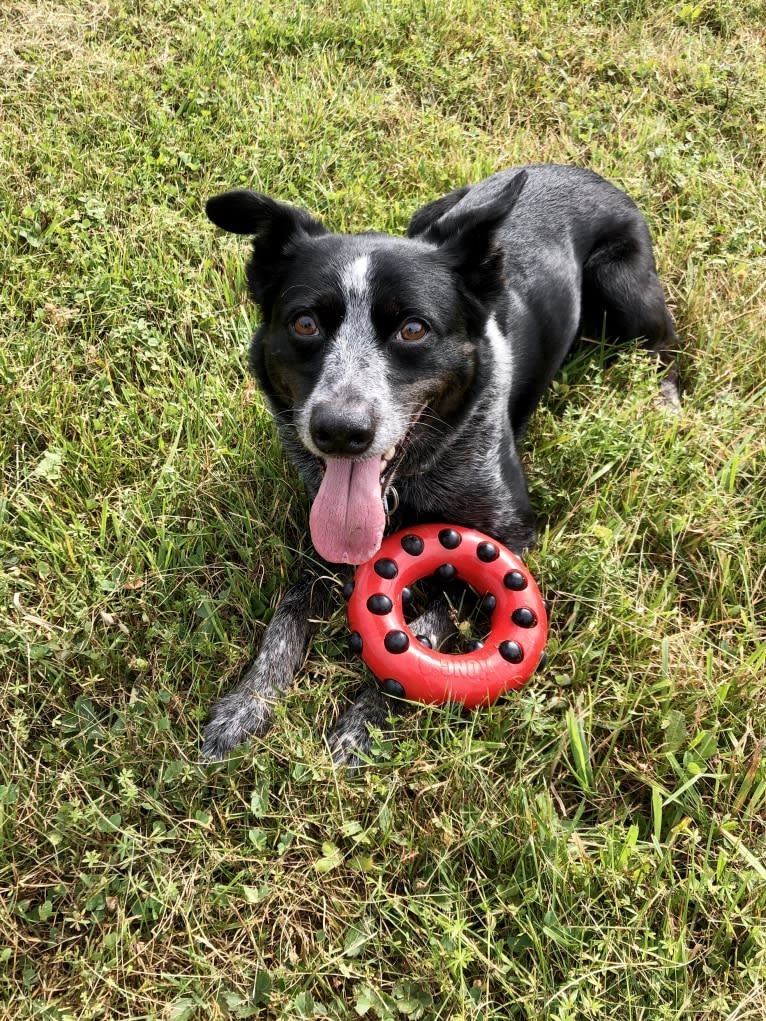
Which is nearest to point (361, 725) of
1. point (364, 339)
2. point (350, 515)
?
point (350, 515)

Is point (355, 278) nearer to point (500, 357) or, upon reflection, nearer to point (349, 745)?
point (500, 357)

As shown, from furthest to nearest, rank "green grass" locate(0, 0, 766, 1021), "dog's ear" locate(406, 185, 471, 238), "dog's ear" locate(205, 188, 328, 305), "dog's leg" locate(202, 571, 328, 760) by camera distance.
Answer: "dog's ear" locate(406, 185, 471, 238)
"dog's ear" locate(205, 188, 328, 305)
"dog's leg" locate(202, 571, 328, 760)
"green grass" locate(0, 0, 766, 1021)

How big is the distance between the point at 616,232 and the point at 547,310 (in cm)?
71

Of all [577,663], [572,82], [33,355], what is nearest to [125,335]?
[33,355]

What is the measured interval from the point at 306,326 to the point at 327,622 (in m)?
1.01

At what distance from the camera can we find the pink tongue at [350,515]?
2.57m

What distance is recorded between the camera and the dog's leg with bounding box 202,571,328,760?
255 centimetres

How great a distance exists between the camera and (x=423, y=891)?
220 centimetres

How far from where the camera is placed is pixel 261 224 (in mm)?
2797

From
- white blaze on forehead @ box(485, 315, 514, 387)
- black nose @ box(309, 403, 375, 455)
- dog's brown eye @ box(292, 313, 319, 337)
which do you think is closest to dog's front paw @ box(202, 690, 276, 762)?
black nose @ box(309, 403, 375, 455)

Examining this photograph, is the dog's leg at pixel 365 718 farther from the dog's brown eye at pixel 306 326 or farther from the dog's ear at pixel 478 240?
the dog's ear at pixel 478 240

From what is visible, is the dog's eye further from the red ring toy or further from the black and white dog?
the red ring toy

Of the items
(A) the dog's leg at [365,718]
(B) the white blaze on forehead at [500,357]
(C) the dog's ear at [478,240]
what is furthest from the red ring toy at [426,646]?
(C) the dog's ear at [478,240]

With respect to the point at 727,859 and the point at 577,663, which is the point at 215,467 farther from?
the point at 727,859
